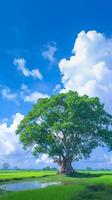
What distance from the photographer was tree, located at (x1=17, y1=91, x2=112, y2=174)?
246 feet

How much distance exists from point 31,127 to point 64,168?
29.6 feet

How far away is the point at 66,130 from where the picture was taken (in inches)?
2933

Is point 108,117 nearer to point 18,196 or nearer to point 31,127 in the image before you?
point 31,127

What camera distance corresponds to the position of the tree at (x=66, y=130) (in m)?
74.9

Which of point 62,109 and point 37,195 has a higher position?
point 62,109

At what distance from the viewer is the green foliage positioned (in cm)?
7481

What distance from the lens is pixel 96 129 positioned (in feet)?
252

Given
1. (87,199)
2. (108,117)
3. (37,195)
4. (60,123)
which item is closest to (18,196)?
(37,195)

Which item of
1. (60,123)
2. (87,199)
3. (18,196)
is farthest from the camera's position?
(60,123)

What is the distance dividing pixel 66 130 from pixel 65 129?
509 millimetres

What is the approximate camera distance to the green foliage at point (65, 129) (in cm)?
7481

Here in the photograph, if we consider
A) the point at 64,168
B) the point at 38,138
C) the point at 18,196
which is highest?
the point at 38,138

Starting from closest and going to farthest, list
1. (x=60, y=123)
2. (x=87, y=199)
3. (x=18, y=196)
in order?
(x=18, y=196)
(x=87, y=199)
(x=60, y=123)

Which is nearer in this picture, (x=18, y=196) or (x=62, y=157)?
(x=18, y=196)
